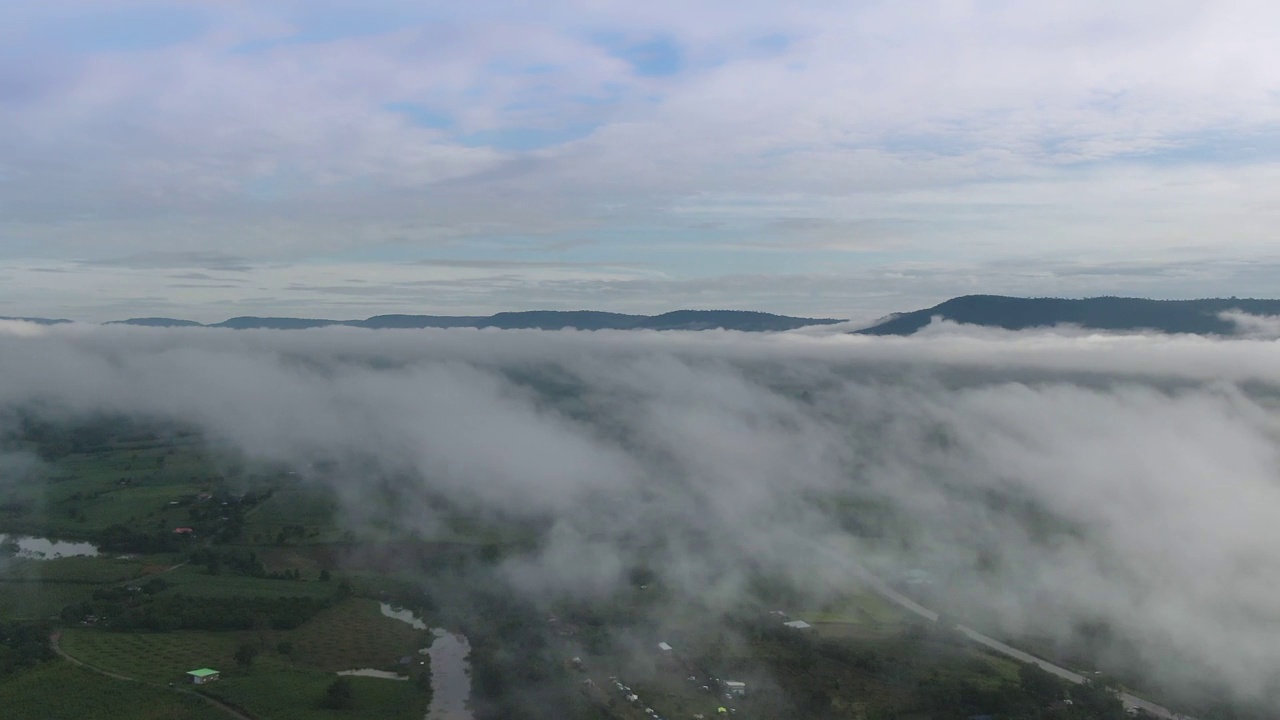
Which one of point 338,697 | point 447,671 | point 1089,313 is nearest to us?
point 338,697

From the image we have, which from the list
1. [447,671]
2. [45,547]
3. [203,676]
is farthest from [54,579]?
[447,671]

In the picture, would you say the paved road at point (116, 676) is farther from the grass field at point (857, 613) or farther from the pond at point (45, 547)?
the grass field at point (857, 613)

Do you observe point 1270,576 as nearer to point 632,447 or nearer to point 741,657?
point 741,657

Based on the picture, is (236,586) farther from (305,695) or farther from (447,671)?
(305,695)

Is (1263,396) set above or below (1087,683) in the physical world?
above

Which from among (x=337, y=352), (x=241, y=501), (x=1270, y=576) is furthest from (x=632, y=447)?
(x=337, y=352)

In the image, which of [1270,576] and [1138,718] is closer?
[1138,718]
